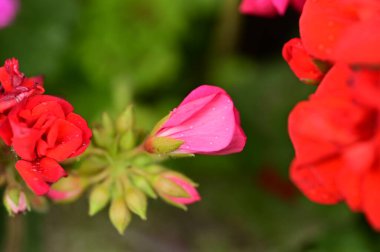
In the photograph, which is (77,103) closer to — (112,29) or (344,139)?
(112,29)

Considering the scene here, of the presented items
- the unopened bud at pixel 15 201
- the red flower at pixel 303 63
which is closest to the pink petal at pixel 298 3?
the red flower at pixel 303 63

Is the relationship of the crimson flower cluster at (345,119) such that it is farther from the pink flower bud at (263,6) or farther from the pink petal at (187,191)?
the pink petal at (187,191)

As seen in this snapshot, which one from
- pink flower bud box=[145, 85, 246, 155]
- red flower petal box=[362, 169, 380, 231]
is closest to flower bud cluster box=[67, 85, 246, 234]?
pink flower bud box=[145, 85, 246, 155]

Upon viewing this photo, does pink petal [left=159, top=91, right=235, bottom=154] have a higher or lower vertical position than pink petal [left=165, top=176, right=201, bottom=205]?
higher

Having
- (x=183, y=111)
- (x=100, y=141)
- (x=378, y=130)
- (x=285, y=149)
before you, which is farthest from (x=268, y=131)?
(x=378, y=130)

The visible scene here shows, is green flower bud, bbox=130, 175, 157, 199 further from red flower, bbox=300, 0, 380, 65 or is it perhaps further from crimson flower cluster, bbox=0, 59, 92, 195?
red flower, bbox=300, 0, 380, 65

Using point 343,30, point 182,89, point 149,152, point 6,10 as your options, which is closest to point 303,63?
point 343,30

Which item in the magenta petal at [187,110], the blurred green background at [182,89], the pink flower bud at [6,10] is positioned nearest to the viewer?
the magenta petal at [187,110]
